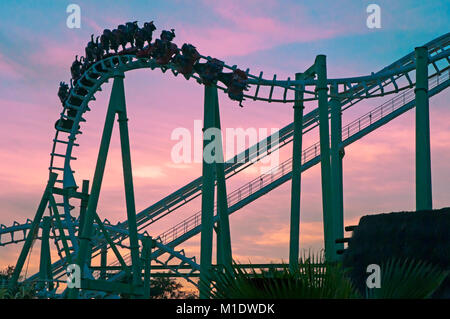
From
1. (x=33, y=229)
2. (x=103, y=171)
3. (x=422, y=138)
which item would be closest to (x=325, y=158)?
(x=422, y=138)

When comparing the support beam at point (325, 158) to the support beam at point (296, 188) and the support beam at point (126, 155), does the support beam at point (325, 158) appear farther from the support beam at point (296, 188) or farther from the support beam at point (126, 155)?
Answer: the support beam at point (126, 155)

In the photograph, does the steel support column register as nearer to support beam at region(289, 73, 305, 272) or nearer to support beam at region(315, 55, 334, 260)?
support beam at region(289, 73, 305, 272)

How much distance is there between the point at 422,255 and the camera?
10.1m

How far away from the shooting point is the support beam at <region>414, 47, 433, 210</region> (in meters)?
17.1

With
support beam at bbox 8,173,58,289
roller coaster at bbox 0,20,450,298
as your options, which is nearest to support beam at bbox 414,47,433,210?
roller coaster at bbox 0,20,450,298

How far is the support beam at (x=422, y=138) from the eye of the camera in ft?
56.1

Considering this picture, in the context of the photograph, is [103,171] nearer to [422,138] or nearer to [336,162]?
[336,162]

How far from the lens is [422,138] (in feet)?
57.1

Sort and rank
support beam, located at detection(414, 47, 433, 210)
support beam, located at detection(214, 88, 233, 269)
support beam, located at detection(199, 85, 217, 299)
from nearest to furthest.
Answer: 1. support beam, located at detection(414, 47, 433, 210)
2. support beam, located at detection(199, 85, 217, 299)
3. support beam, located at detection(214, 88, 233, 269)

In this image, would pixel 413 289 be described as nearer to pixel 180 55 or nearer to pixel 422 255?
pixel 422 255

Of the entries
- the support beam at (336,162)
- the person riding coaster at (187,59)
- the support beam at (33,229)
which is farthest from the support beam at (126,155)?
the support beam at (336,162)
